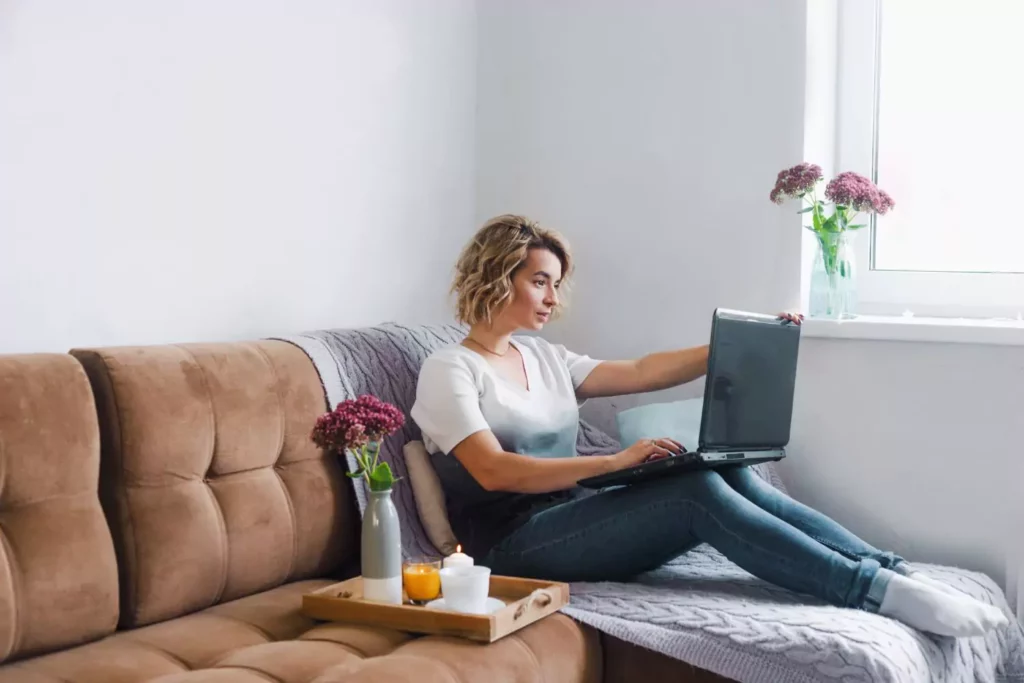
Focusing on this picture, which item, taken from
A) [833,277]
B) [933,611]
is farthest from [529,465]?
[833,277]

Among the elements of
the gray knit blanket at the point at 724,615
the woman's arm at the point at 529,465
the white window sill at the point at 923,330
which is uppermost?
the white window sill at the point at 923,330

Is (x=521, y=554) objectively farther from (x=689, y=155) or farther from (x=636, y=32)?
(x=636, y=32)

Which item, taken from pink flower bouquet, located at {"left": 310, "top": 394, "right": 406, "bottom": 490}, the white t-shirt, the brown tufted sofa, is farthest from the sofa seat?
the white t-shirt

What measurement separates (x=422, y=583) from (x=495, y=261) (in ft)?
2.39

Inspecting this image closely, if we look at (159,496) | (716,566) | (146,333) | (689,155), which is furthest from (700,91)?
(159,496)

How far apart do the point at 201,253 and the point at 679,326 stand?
1.19m

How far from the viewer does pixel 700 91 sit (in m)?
2.79

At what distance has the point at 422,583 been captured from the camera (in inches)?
71.6

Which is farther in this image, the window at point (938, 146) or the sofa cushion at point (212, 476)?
the window at point (938, 146)

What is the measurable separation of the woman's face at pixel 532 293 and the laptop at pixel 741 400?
1.33 ft

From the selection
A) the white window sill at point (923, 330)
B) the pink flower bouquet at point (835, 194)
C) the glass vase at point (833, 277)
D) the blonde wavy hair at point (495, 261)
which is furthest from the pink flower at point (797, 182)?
the blonde wavy hair at point (495, 261)

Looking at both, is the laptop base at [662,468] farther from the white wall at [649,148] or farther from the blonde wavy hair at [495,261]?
the white wall at [649,148]

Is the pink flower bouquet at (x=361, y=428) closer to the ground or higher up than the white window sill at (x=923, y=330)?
closer to the ground

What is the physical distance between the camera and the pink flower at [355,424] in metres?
1.82
